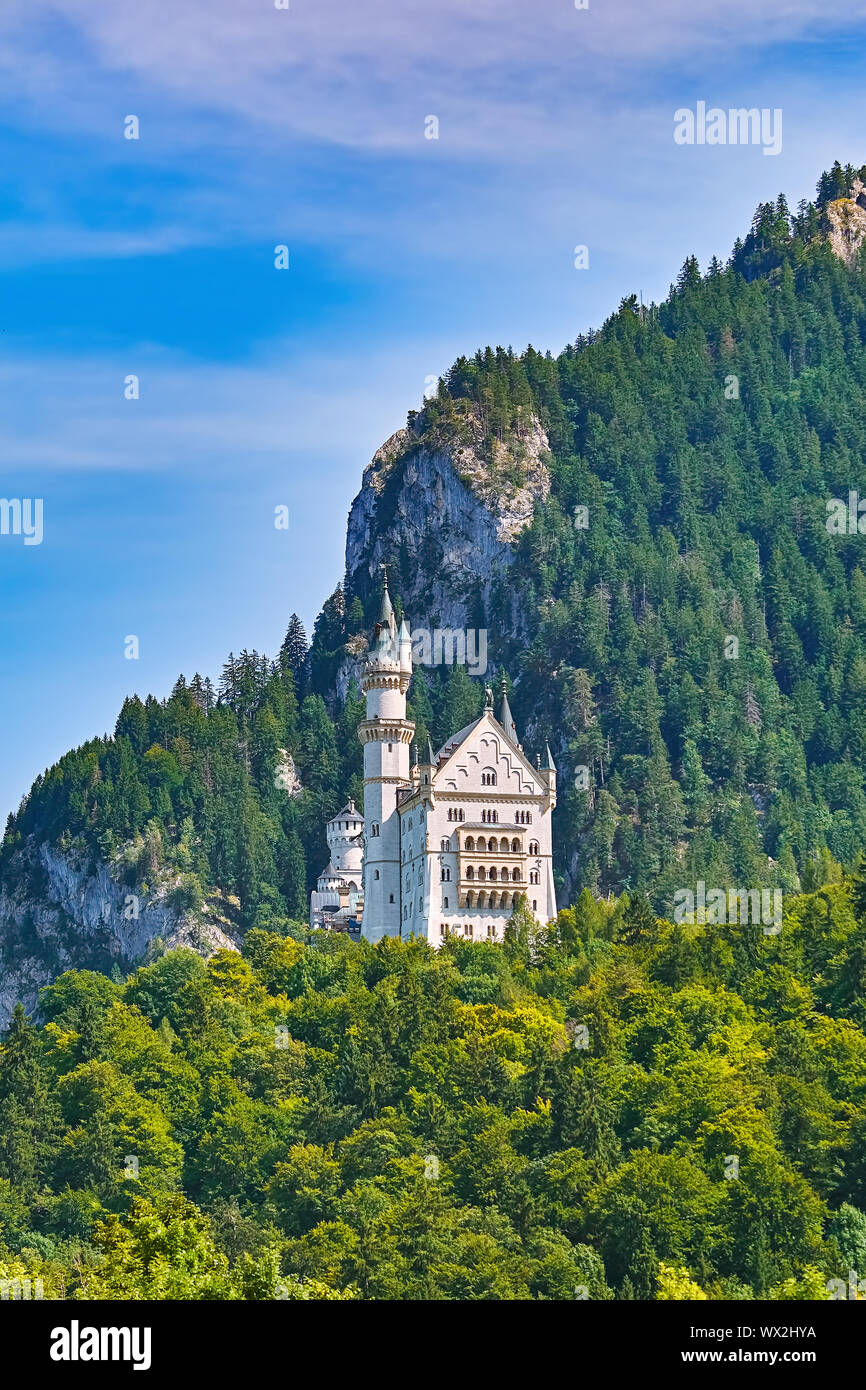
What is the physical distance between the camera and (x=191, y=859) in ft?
603

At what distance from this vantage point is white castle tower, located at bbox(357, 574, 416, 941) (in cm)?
13150

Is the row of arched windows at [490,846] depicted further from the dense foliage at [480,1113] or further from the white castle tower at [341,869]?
the white castle tower at [341,869]

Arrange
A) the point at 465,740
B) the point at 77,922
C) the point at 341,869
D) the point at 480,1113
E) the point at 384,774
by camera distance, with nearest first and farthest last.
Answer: the point at 480,1113 < the point at 465,740 < the point at 384,774 < the point at 341,869 < the point at 77,922

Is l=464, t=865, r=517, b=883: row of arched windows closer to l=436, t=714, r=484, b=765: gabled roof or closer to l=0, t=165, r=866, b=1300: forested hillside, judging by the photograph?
l=0, t=165, r=866, b=1300: forested hillside

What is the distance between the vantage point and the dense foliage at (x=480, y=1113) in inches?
3487

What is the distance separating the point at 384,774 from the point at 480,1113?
32.5 meters

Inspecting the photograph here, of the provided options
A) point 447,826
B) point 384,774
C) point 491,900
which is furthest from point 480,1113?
Answer: point 384,774

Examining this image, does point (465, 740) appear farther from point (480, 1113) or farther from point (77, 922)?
point (77, 922)

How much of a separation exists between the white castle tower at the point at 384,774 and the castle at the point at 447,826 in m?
0.05

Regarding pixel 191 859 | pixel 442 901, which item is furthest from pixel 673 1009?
pixel 191 859

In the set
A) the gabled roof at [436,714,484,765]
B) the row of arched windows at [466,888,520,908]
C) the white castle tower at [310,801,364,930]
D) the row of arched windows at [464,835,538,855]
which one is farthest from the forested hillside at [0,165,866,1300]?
the gabled roof at [436,714,484,765]

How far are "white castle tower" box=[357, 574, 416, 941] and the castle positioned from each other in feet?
0.15

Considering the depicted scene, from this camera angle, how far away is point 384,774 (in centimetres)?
13300

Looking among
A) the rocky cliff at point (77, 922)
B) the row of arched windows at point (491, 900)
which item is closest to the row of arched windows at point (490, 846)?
the row of arched windows at point (491, 900)
